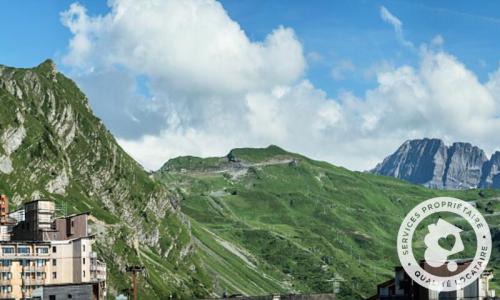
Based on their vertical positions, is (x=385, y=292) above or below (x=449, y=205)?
below

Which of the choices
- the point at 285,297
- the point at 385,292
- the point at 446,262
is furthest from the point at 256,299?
the point at 446,262

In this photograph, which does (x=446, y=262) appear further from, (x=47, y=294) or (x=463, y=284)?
(x=47, y=294)

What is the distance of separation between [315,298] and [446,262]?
2714cm

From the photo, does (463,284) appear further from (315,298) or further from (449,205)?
(315,298)

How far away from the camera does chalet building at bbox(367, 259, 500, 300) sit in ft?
509

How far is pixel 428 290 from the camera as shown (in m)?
158

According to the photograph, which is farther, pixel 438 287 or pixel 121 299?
pixel 121 299

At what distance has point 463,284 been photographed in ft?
508

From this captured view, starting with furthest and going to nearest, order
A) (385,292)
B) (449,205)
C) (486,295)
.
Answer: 1. (385,292)
2. (486,295)
3. (449,205)

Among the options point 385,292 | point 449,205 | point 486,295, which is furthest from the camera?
point 385,292

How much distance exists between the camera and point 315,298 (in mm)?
165625

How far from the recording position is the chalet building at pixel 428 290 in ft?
509

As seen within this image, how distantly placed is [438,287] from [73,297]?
236 ft

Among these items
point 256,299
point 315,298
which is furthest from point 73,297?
point 315,298
